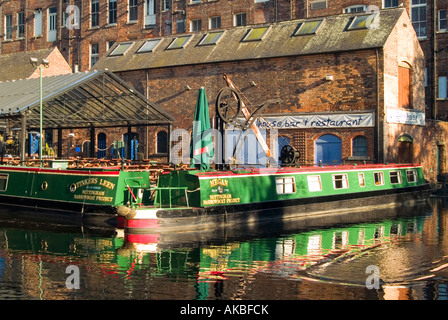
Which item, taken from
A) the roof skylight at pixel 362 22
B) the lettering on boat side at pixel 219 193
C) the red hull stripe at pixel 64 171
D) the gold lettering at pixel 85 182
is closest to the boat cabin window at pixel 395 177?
the roof skylight at pixel 362 22

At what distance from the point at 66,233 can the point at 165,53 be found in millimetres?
21180

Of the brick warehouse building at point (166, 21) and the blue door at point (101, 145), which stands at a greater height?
the brick warehouse building at point (166, 21)

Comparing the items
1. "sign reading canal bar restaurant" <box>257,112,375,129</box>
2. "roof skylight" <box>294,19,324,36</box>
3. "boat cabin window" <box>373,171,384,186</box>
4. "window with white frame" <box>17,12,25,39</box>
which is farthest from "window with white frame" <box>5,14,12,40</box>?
"boat cabin window" <box>373,171,384,186</box>

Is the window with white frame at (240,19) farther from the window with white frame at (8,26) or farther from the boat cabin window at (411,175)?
the window with white frame at (8,26)

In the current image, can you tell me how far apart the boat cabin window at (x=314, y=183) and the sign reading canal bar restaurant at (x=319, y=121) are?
22.1 ft

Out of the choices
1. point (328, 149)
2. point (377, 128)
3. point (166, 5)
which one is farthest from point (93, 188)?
point (166, 5)

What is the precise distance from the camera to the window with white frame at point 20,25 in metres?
55.4

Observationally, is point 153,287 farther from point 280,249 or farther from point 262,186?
point 262,186

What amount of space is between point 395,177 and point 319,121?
5.41 metres

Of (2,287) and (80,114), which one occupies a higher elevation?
(80,114)

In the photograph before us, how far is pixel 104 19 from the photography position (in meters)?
50.0
